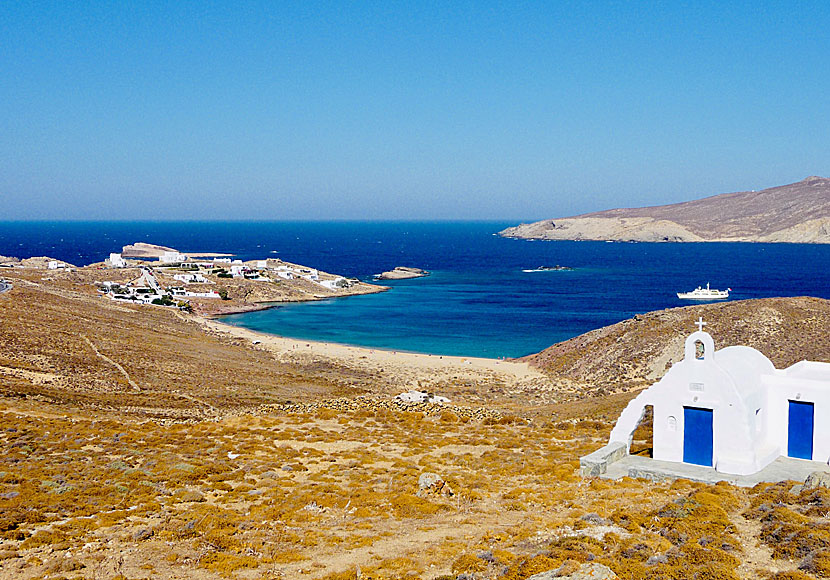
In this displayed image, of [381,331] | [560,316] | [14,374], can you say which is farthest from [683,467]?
[560,316]

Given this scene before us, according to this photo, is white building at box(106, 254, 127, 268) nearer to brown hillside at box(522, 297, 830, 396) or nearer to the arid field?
the arid field

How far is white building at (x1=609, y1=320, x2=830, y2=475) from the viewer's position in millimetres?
17219

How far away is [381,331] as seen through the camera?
2864 inches

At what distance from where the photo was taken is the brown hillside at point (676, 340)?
42.6 metres

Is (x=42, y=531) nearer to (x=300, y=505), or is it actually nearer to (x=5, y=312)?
(x=300, y=505)

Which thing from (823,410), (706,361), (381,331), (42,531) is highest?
(706,361)

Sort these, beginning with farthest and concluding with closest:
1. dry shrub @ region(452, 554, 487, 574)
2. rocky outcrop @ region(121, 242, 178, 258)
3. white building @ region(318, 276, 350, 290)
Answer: rocky outcrop @ region(121, 242, 178, 258) < white building @ region(318, 276, 350, 290) < dry shrub @ region(452, 554, 487, 574)

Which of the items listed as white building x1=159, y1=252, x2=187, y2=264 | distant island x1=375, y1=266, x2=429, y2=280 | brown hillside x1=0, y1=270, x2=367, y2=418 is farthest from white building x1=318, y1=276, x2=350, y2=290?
brown hillside x1=0, y1=270, x2=367, y2=418

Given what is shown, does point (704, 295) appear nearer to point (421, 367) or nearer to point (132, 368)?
point (421, 367)

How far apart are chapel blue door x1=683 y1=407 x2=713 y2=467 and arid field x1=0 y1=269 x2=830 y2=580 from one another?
1.45 m

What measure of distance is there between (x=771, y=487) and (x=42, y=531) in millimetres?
15070

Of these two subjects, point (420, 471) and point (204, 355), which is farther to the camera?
point (204, 355)

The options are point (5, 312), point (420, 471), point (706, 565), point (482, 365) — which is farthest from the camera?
point (482, 365)

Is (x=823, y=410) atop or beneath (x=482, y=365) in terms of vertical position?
atop
